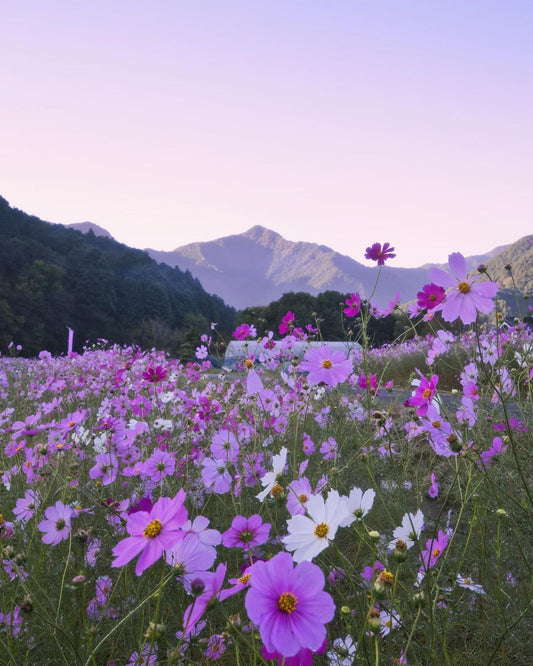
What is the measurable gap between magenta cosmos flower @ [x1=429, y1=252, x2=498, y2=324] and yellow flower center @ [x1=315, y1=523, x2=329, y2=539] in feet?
1.60

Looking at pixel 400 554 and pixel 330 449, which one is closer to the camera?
pixel 400 554

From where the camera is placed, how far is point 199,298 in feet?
112

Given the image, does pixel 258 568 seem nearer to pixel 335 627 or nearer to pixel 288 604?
pixel 288 604

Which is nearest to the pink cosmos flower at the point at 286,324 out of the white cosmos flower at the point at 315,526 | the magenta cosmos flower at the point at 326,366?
the magenta cosmos flower at the point at 326,366

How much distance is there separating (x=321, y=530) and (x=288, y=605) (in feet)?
0.52

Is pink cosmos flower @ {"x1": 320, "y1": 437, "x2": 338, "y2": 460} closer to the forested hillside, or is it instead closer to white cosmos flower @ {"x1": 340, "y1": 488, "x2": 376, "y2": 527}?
white cosmos flower @ {"x1": 340, "y1": 488, "x2": 376, "y2": 527}

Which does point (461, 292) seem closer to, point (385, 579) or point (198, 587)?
point (385, 579)

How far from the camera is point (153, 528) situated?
73cm

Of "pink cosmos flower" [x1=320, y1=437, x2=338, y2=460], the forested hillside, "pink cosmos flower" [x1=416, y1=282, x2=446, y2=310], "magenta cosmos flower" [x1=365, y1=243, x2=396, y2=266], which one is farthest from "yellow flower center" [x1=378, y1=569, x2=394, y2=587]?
the forested hillside

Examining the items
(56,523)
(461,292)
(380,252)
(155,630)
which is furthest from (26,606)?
(380,252)

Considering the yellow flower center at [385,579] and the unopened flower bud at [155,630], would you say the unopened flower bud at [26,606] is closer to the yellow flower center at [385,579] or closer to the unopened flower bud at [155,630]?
the unopened flower bud at [155,630]

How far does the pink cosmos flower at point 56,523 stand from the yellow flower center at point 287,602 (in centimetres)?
80

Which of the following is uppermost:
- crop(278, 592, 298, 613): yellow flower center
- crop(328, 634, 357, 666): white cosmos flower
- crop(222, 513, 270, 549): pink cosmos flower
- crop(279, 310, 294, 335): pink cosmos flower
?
crop(279, 310, 294, 335): pink cosmos flower

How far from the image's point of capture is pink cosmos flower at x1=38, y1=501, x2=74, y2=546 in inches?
47.9
